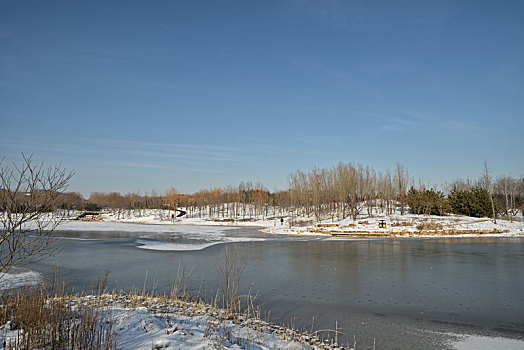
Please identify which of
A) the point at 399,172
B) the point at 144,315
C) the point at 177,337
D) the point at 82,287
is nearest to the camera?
the point at 177,337

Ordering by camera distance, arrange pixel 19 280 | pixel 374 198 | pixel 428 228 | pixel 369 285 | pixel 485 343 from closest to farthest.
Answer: pixel 485 343 < pixel 369 285 < pixel 19 280 < pixel 428 228 < pixel 374 198

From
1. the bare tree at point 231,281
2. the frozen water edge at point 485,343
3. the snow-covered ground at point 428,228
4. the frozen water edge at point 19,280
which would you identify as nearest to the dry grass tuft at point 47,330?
the bare tree at point 231,281

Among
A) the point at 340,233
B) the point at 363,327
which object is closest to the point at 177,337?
the point at 363,327

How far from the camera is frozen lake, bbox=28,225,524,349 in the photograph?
6371mm

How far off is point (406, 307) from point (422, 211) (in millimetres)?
34852

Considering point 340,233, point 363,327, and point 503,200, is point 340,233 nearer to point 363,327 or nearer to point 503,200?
point 363,327

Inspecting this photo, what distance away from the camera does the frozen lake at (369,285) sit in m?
6.37

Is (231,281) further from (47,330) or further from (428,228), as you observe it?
(428,228)

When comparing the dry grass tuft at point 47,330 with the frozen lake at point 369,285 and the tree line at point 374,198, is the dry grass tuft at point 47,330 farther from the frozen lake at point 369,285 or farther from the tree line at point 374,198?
the tree line at point 374,198

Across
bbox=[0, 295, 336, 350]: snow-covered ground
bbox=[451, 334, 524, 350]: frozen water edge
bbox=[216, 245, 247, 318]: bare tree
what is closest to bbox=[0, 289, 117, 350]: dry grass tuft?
bbox=[0, 295, 336, 350]: snow-covered ground

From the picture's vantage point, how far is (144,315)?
5.95 m

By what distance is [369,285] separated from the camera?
9.84m

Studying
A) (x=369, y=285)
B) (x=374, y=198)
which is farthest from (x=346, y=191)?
(x=369, y=285)

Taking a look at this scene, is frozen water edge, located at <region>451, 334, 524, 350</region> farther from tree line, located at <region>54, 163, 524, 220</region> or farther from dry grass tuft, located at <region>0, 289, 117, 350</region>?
tree line, located at <region>54, 163, 524, 220</region>
